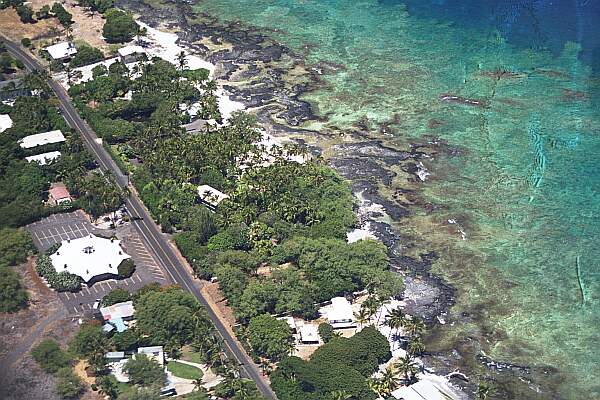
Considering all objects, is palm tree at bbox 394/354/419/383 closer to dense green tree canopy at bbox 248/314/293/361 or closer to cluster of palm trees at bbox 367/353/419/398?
cluster of palm trees at bbox 367/353/419/398

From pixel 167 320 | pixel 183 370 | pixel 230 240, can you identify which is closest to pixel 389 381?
pixel 183 370

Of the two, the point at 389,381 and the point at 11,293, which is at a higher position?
the point at 389,381

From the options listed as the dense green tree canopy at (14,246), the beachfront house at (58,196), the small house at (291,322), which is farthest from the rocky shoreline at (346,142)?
the dense green tree canopy at (14,246)

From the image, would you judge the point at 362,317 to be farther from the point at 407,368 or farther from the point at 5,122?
the point at 5,122

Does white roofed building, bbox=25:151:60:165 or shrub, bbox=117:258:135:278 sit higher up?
white roofed building, bbox=25:151:60:165

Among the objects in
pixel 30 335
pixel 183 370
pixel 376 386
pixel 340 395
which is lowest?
pixel 30 335

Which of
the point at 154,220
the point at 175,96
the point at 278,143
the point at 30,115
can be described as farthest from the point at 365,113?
the point at 30,115

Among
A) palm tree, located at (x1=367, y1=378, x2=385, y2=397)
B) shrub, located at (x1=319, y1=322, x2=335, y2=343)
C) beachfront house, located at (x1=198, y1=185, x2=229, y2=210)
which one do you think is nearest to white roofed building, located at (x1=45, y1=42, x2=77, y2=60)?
beachfront house, located at (x1=198, y1=185, x2=229, y2=210)
